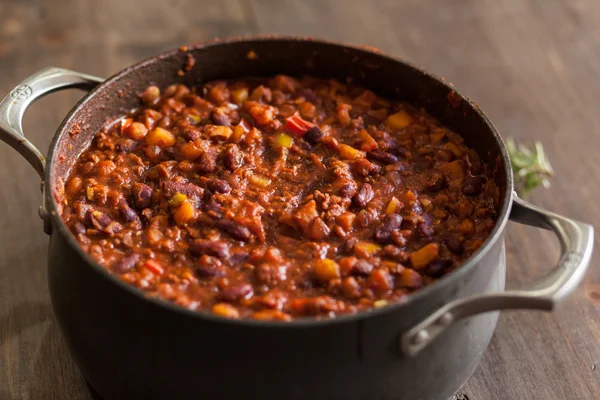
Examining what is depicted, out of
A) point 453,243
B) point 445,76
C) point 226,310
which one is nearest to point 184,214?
point 226,310

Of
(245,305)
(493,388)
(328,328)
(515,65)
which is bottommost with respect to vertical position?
(493,388)

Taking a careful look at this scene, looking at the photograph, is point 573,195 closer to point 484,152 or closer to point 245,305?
point 484,152

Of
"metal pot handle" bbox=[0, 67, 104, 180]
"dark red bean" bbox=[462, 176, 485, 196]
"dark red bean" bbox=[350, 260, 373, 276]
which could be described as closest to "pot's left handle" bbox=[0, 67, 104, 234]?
"metal pot handle" bbox=[0, 67, 104, 180]

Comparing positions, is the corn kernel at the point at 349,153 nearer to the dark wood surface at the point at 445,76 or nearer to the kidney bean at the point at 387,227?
the kidney bean at the point at 387,227

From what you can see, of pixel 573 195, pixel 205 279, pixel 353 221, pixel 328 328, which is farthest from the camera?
pixel 573 195

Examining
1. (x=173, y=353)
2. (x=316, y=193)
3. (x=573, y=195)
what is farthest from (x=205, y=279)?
(x=573, y=195)

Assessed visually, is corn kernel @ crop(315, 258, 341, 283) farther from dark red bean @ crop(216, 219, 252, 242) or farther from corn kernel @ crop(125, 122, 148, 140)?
corn kernel @ crop(125, 122, 148, 140)
